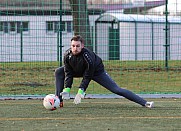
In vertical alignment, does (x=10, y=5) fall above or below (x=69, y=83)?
above

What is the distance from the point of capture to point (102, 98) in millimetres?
14156

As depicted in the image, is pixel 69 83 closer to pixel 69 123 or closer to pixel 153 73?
pixel 69 123

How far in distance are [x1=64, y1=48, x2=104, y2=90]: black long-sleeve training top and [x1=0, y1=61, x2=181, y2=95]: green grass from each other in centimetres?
477

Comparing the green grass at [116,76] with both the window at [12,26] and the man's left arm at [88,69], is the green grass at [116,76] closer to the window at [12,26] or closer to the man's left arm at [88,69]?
the window at [12,26]

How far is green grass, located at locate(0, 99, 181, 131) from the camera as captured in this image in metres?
9.00

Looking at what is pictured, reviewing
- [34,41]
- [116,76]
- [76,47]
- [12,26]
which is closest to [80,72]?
[76,47]

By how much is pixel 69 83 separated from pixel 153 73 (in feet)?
24.8

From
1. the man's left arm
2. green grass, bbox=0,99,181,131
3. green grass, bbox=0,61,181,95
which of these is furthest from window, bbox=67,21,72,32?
the man's left arm

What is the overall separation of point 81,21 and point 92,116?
710cm

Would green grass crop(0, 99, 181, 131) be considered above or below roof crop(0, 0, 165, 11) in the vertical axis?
below

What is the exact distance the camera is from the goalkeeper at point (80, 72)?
1092cm

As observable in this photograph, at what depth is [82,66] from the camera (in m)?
11.1

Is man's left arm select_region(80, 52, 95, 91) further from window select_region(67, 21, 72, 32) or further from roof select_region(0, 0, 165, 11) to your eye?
window select_region(67, 21, 72, 32)

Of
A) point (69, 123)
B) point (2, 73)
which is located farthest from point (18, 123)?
point (2, 73)
